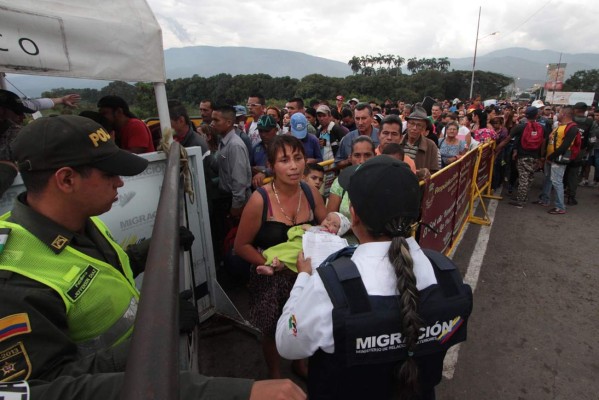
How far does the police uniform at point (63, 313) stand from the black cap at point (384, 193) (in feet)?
2.42

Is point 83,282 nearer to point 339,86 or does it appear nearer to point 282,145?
point 282,145

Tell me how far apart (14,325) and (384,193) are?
1228 millimetres

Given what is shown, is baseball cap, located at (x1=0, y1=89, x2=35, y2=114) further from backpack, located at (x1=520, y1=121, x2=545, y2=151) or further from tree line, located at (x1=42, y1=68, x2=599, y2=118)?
tree line, located at (x1=42, y1=68, x2=599, y2=118)

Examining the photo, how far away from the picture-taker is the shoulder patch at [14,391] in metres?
0.80

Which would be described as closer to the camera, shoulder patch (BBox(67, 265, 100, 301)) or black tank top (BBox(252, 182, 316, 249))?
shoulder patch (BBox(67, 265, 100, 301))

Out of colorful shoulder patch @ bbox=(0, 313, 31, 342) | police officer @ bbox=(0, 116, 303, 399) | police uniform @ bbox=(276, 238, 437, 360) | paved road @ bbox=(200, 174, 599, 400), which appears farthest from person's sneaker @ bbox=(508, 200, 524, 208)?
colorful shoulder patch @ bbox=(0, 313, 31, 342)

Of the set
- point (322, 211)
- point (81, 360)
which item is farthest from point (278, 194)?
point (81, 360)

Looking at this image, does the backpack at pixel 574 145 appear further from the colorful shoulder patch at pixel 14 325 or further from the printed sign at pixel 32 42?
the colorful shoulder patch at pixel 14 325

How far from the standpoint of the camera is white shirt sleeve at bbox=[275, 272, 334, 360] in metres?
1.26

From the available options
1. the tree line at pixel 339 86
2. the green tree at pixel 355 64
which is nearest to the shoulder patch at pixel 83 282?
the tree line at pixel 339 86

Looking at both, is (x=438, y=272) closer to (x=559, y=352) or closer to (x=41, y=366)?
(x=41, y=366)

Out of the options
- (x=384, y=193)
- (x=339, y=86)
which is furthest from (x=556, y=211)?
(x=339, y=86)

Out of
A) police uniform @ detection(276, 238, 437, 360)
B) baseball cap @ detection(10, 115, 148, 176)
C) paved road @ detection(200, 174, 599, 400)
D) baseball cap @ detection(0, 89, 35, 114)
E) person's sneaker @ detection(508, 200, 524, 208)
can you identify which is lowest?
person's sneaker @ detection(508, 200, 524, 208)

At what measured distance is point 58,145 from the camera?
1.22 metres
